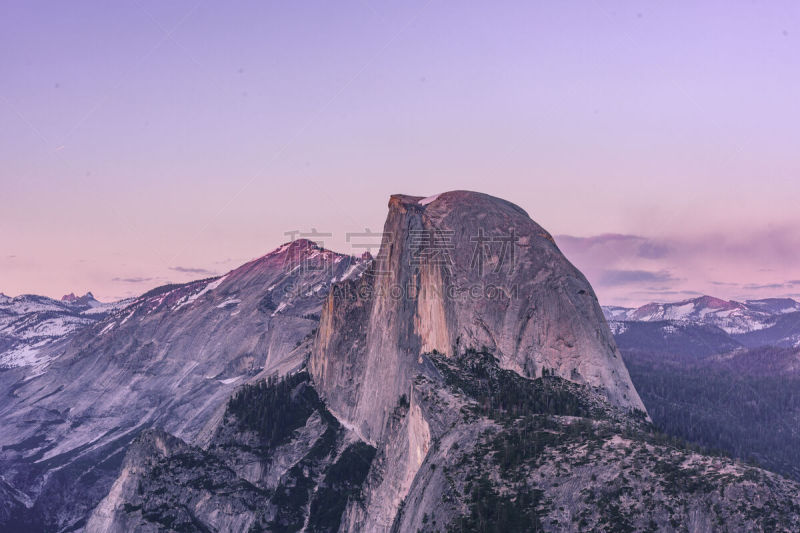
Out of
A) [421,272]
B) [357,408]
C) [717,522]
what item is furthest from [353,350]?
[717,522]

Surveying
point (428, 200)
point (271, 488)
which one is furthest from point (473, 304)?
point (271, 488)

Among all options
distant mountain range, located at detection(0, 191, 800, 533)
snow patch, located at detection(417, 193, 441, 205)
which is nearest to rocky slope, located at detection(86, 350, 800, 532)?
distant mountain range, located at detection(0, 191, 800, 533)

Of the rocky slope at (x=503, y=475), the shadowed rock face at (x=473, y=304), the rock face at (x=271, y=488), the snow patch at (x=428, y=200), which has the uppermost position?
the snow patch at (x=428, y=200)

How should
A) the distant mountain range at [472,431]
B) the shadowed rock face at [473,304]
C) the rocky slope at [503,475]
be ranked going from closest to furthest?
the rocky slope at [503,475] → the distant mountain range at [472,431] → the shadowed rock face at [473,304]

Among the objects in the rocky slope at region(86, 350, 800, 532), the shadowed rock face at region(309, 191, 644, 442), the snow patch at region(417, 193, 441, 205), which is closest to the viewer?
the rocky slope at region(86, 350, 800, 532)

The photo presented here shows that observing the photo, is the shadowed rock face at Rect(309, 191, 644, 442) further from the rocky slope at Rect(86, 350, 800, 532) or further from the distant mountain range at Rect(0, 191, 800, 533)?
the rocky slope at Rect(86, 350, 800, 532)

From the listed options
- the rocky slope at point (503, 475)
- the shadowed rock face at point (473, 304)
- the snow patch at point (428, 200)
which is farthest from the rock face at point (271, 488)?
the snow patch at point (428, 200)

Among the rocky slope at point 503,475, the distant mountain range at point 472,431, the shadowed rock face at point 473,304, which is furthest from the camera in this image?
the shadowed rock face at point 473,304

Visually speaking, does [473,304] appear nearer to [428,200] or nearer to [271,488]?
[428,200]

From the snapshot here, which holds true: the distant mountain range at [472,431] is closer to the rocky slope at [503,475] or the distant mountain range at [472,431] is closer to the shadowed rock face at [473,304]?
the rocky slope at [503,475]
